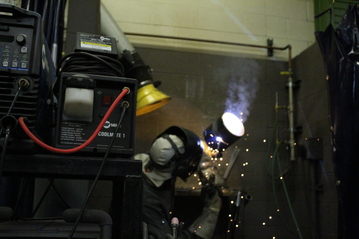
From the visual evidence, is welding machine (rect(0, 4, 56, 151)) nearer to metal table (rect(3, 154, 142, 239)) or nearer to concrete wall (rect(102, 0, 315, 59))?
metal table (rect(3, 154, 142, 239))

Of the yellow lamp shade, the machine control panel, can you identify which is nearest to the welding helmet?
the yellow lamp shade

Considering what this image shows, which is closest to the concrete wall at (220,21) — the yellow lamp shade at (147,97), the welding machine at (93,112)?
the yellow lamp shade at (147,97)

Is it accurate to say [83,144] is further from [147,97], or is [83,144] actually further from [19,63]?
[147,97]

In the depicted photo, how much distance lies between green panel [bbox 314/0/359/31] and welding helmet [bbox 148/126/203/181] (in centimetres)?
125

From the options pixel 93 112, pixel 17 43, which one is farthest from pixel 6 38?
pixel 93 112

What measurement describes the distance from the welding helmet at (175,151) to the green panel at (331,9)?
1.25 meters

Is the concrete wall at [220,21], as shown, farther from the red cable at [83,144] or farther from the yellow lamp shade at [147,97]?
the red cable at [83,144]

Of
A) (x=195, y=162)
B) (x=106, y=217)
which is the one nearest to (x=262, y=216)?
(x=195, y=162)

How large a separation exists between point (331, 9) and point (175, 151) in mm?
1598

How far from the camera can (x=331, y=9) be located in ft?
8.73

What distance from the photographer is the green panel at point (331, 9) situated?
8.25 ft

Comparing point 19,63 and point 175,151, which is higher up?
point 19,63

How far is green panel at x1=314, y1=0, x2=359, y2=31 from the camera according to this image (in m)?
2.51

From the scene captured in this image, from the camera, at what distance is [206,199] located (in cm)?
246
